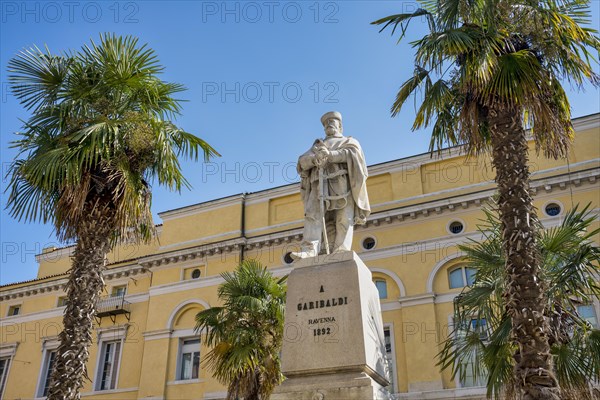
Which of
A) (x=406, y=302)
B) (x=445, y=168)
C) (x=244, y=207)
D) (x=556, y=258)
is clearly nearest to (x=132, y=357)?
(x=244, y=207)

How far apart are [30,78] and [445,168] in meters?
17.1

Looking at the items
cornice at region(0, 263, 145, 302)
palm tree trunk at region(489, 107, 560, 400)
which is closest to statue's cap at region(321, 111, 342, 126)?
palm tree trunk at region(489, 107, 560, 400)

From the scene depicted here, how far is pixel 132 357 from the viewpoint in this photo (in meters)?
28.8

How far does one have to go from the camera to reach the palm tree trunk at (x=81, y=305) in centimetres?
1122

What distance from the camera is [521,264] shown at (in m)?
9.85

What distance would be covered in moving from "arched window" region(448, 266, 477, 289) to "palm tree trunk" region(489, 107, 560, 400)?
12.5 metres

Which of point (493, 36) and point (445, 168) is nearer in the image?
point (493, 36)

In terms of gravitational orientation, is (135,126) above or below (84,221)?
above

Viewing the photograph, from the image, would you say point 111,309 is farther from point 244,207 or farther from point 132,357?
point 244,207

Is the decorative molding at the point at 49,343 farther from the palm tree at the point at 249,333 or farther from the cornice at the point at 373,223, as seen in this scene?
the palm tree at the point at 249,333

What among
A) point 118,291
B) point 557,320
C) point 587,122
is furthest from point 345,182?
point 118,291

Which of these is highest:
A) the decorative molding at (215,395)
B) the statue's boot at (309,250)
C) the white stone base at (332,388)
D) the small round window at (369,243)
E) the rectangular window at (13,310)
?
the small round window at (369,243)

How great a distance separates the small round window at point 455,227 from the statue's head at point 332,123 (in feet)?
52.5

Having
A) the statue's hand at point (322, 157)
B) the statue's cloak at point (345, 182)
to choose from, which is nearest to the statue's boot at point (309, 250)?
the statue's cloak at point (345, 182)
